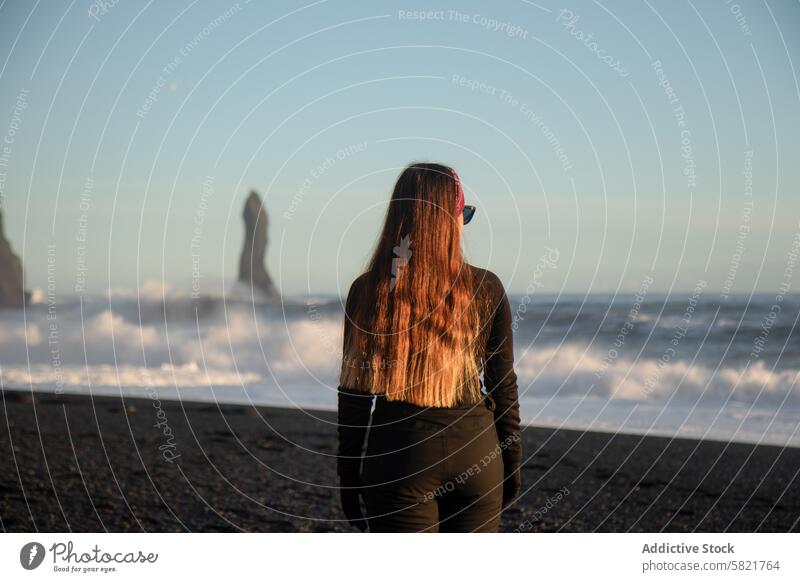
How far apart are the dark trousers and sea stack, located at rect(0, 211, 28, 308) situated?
17513 millimetres

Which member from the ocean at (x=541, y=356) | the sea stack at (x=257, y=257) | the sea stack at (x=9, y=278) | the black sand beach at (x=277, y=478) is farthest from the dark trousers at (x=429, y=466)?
the sea stack at (x=257, y=257)

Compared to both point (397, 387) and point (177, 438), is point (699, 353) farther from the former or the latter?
point (397, 387)

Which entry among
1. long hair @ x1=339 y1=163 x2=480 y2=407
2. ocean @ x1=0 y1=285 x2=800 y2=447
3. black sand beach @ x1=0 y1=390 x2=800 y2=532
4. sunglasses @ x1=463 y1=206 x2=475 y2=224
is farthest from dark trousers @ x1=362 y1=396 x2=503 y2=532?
ocean @ x1=0 y1=285 x2=800 y2=447

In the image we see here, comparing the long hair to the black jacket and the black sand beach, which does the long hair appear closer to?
the black jacket

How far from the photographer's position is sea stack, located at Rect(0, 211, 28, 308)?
21172 millimetres

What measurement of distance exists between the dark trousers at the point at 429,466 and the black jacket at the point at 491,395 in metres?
0.09

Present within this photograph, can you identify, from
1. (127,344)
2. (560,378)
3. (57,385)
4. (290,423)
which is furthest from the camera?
(127,344)

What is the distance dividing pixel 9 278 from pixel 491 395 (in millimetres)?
21186

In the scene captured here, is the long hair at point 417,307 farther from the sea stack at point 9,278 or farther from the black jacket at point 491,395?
A: the sea stack at point 9,278

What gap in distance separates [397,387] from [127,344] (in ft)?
54.6

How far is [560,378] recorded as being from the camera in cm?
1777

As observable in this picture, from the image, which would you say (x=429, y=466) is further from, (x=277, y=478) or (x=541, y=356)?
(x=541, y=356)

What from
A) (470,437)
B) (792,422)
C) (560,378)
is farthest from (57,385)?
(470,437)

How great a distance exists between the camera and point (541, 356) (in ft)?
65.4
